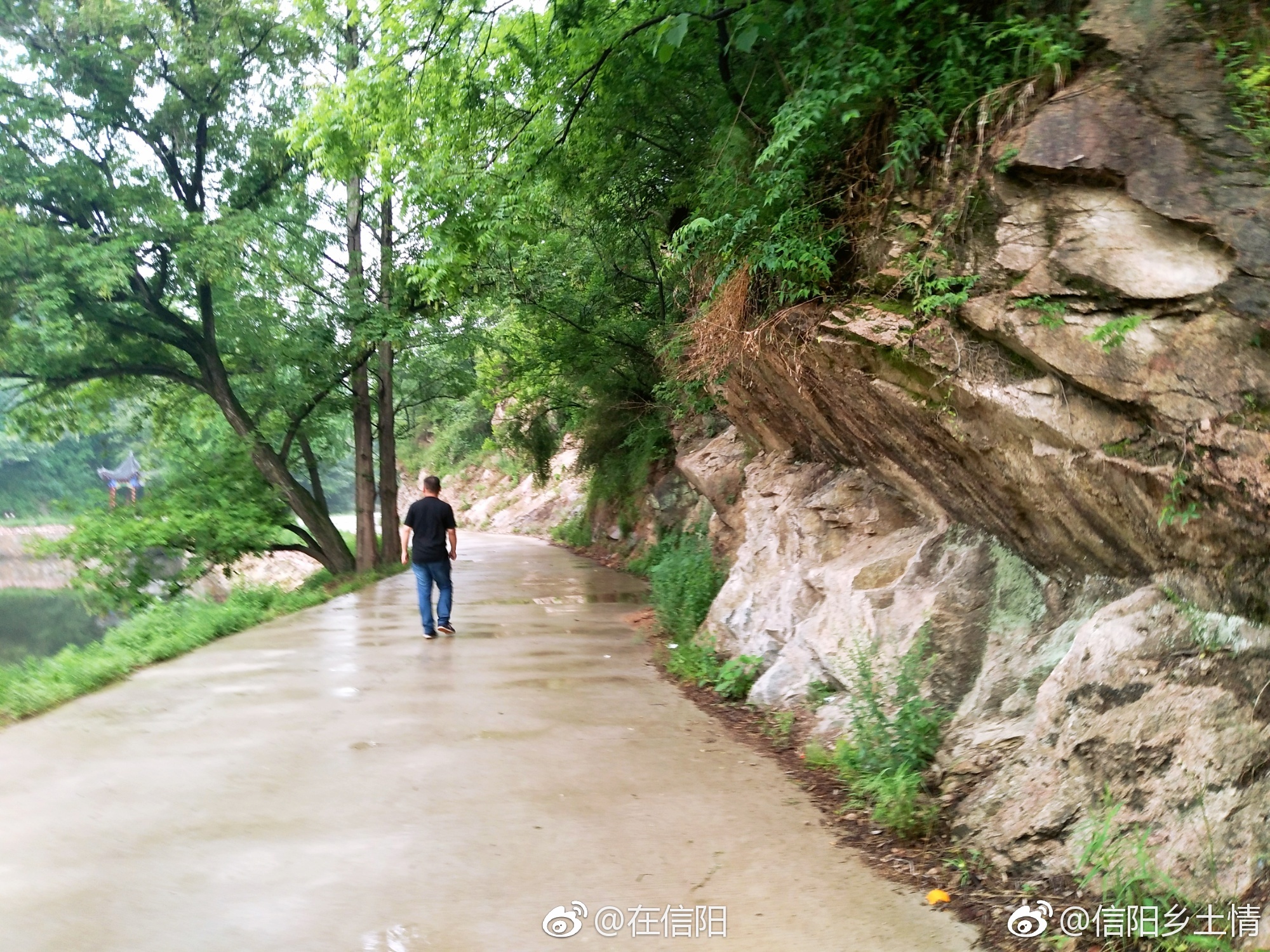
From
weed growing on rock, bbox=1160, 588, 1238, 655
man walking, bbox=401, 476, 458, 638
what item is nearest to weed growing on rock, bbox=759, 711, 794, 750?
weed growing on rock, bbox=1160, 588, 1238, 655

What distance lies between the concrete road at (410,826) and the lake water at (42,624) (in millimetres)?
11843

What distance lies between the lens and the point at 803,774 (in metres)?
5.01

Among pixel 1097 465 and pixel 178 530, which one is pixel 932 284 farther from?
pixel 178 530

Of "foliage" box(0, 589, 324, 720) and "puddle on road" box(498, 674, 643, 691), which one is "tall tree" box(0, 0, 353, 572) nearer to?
"foliage" box(0, 589, 324, 720)

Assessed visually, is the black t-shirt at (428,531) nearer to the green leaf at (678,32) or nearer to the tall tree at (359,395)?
the green leaf at (678,32)

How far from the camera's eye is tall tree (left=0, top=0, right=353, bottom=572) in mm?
14117

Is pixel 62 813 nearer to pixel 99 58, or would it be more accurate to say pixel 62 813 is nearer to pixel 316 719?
pixel 316 719

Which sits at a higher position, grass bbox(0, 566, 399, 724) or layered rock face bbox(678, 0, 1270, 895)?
layered rock face bbox(678, 0, 1270, 895)

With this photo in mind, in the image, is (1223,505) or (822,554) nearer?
(1223,505)

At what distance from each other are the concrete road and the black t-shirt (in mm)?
1894

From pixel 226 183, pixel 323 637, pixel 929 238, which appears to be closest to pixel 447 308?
pixel 226 183

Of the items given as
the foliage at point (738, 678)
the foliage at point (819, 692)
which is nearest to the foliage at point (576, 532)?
the foliage at point (738, 678)

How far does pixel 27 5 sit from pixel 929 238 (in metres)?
16.5

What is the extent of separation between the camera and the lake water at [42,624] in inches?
814
